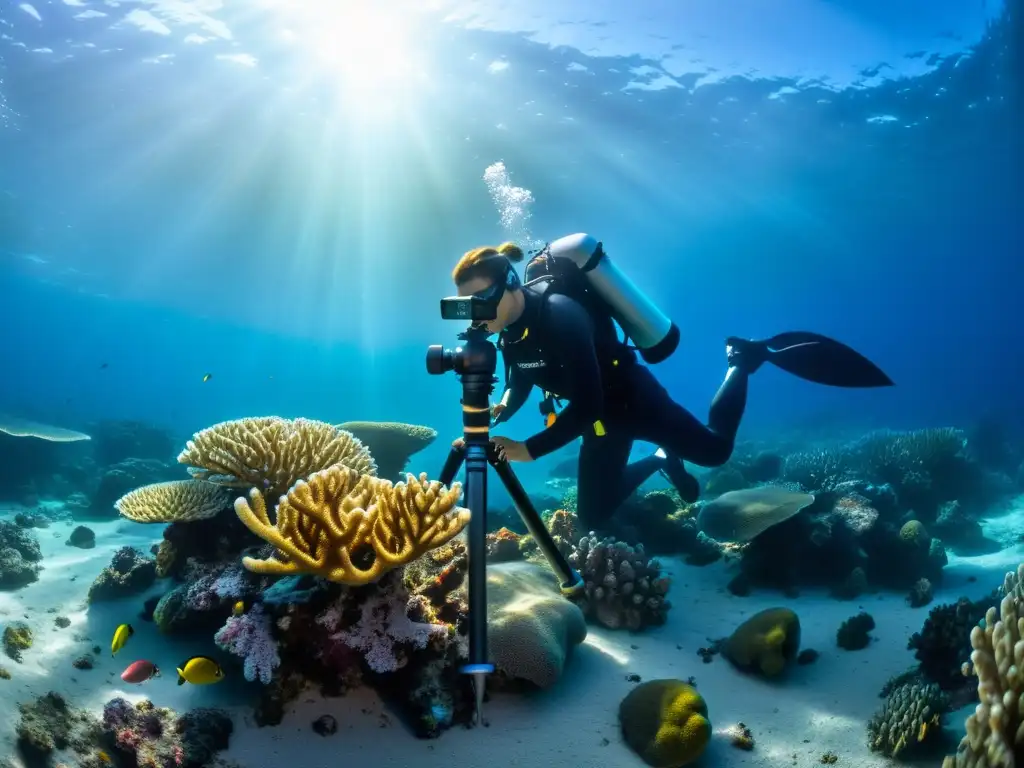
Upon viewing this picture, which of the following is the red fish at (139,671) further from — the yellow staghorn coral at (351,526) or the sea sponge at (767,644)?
the sea sponge at (767,644)

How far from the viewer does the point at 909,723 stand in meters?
3.26

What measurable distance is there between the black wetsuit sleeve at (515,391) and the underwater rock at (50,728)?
147 inches

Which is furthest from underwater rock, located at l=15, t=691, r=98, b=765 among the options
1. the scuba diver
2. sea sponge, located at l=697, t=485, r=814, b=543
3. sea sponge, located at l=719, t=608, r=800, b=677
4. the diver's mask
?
sea sponge, located at l=697, t=485, r=814, b=543

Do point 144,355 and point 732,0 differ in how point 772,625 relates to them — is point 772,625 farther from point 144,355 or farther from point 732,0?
point 144,355

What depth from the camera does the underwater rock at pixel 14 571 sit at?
5.84 meters

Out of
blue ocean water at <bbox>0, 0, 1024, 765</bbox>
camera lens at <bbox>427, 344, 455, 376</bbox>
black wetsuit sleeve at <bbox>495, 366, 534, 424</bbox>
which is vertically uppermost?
blue ocean water at <bbox>0, 0, 1024, 765</bbox>

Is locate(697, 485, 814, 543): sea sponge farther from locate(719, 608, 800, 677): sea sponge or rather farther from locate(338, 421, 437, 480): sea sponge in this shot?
locate(338, 421, 437, 480): sea sponge

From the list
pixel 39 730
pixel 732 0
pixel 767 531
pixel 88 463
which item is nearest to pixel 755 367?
pixel 767 531

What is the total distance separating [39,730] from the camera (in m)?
3.00

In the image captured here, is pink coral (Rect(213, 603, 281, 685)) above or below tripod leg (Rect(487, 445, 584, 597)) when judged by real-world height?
below

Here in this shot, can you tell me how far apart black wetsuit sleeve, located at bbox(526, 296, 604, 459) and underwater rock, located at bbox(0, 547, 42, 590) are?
20.5ft

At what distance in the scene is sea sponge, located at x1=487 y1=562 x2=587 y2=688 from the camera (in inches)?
146

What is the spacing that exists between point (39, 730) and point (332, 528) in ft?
6.84

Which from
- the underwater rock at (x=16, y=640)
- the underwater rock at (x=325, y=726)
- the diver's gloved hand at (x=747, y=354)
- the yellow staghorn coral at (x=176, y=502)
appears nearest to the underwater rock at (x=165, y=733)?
the underwater rock at (x=325, y=726)
